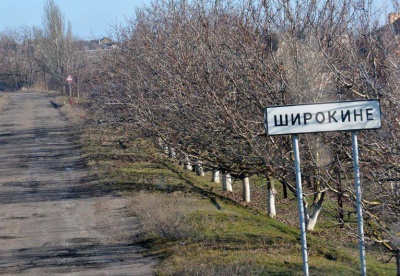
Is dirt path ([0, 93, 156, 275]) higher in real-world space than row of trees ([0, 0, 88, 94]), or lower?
lower

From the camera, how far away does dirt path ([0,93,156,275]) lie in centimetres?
1103

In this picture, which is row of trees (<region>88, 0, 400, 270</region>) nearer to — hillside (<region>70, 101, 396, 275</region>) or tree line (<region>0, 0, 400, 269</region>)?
tree line (<region>0, 0, 400, 269</region>)

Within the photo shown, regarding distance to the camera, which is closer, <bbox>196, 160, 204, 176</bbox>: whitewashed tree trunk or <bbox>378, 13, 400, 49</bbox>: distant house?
<bbox>378, 13, 400, 49</bbox>: distant house

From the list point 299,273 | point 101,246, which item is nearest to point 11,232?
point 101,246

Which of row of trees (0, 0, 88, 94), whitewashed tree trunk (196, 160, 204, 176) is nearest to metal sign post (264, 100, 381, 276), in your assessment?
whitewashed tree trunk (196, 160, 204, 176)

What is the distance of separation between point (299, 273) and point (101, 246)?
166 inches

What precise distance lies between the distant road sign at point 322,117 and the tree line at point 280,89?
1.17 m

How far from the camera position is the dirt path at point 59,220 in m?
11.0

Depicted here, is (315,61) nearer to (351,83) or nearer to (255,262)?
(351,83)

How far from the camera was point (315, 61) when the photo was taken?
419 inches

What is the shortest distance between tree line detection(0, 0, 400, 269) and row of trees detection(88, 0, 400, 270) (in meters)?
0.02

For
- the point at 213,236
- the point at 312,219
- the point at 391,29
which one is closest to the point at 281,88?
the point at 391,29

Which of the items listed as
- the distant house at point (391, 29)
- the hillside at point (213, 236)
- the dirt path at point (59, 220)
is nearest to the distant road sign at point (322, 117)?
the distant house at point (391, 29)

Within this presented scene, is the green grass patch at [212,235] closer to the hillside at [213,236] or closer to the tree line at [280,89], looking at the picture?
the hillside at [213,236]
